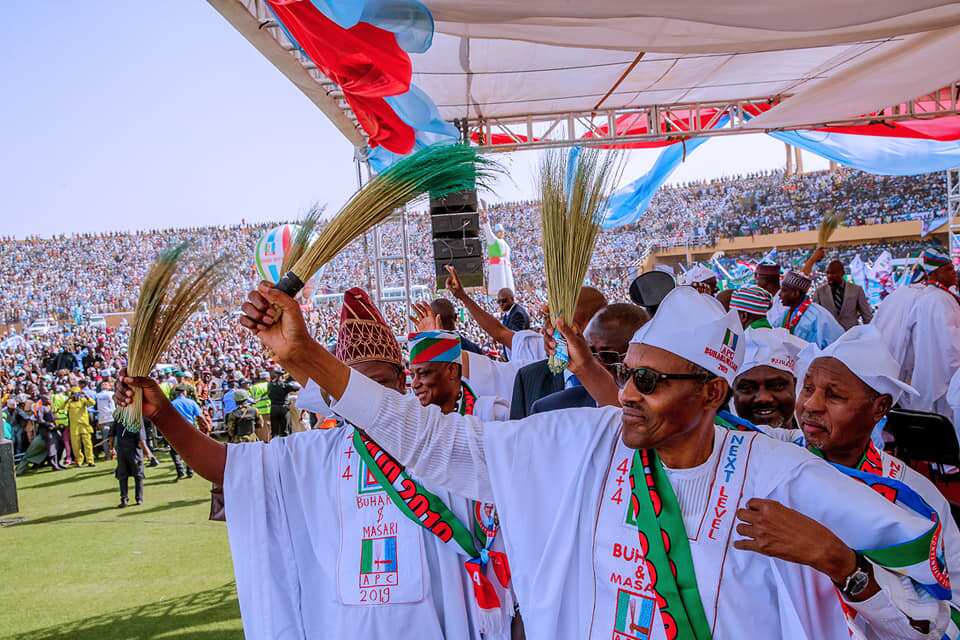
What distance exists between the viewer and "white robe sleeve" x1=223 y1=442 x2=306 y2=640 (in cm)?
251

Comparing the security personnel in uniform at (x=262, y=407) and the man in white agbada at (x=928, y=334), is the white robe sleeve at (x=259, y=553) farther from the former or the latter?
the security personnel in uniform at (x=262, y=407)

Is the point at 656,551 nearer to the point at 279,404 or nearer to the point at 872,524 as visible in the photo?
the point at 872,524

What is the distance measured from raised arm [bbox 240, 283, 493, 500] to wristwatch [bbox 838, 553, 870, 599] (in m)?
0.81

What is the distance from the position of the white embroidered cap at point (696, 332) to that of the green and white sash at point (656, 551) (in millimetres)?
188

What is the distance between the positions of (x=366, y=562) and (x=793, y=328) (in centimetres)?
488

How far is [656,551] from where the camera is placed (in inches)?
70.9

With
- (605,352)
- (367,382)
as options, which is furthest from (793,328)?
(367,382)

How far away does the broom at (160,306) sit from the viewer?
7.38 feet

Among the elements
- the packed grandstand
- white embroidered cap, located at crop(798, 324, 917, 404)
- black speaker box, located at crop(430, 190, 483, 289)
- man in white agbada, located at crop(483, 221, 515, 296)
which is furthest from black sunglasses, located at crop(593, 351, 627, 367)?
the packed grandstand

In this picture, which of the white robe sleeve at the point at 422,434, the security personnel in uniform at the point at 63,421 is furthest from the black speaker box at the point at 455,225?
the security personnel in uniform at the point at 63,421

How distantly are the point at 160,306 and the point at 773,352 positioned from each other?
7.93 ft

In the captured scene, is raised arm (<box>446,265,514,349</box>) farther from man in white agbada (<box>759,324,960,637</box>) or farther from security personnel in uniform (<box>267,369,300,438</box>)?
security personnel in uniform (<box>267,369,300,438</box>)

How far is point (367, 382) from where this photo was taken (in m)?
1.84

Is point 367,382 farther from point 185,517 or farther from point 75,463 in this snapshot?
point 75,463
